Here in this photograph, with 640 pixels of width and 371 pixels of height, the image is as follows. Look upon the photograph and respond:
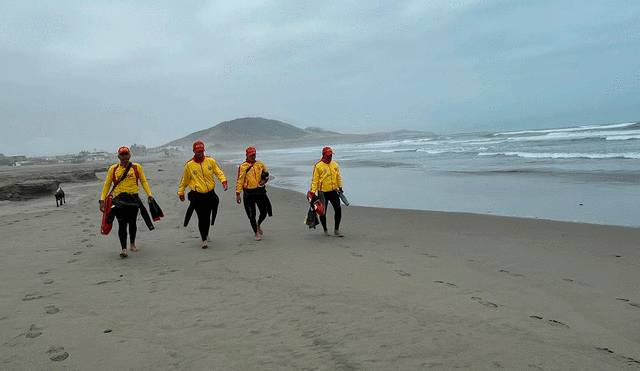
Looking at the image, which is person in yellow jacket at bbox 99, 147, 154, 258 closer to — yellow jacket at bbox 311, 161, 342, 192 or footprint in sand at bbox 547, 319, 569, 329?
yellow jacket at bbox 311, 161, 342, 192

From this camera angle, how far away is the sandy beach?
306cm

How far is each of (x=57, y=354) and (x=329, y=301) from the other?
7.83 feet

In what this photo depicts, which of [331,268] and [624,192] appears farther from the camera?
[624,192]

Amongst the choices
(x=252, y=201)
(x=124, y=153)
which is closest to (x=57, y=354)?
(x=124, y=153)

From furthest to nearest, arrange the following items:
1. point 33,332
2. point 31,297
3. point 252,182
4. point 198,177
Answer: point 252,182, point 198,177, point 31,297, point 33,332

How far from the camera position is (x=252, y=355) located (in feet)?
10.1

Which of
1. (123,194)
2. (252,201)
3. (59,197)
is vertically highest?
(123,194)

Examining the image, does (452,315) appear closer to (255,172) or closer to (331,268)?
(331,268)

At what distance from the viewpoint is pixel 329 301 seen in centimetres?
419

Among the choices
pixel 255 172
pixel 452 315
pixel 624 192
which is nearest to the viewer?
pixel 452 315

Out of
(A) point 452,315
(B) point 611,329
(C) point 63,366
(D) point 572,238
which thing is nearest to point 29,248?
(C) point 63,366

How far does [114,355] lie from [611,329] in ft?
13.6

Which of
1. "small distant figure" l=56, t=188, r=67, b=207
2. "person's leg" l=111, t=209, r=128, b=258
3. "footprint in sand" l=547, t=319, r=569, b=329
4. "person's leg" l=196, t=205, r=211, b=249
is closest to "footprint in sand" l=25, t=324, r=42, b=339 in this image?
"person's leg" l=111, t=209, r=128, b=258

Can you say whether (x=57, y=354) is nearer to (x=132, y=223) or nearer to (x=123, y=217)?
(x=123, y=217)
